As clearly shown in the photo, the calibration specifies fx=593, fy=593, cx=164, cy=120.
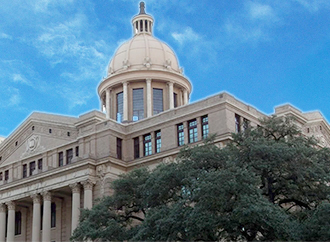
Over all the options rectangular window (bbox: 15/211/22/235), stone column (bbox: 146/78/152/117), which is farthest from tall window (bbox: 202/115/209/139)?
rectangular window (bbox: 15/211/22/235)

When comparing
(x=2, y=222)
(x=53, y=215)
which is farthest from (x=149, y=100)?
(x=2, y=222)

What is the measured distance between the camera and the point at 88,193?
50.0 metres

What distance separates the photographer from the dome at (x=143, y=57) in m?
67.7

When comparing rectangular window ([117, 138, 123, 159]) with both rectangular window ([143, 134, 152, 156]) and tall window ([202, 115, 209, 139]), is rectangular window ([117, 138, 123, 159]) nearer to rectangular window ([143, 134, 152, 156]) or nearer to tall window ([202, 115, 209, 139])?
rectangular window ([143, 134, 152, 156])

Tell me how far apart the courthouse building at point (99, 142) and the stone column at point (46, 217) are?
0.09 metres

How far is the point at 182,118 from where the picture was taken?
50219 millimetres

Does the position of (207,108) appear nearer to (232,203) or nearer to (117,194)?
(117,194)

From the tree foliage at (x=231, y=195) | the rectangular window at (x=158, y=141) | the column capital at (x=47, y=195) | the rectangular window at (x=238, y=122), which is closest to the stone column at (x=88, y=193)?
the column capital at (x=47, y=195)

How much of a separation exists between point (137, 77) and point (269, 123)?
3066 cm

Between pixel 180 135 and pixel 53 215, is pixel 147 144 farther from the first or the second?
pixel 53 215

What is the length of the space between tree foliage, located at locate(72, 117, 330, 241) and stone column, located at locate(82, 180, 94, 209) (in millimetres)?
9976

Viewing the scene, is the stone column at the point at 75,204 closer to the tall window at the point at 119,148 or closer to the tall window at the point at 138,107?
the tall window at the point at 119,148

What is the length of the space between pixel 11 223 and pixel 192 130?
19643mm

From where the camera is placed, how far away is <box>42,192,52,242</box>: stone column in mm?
51406
